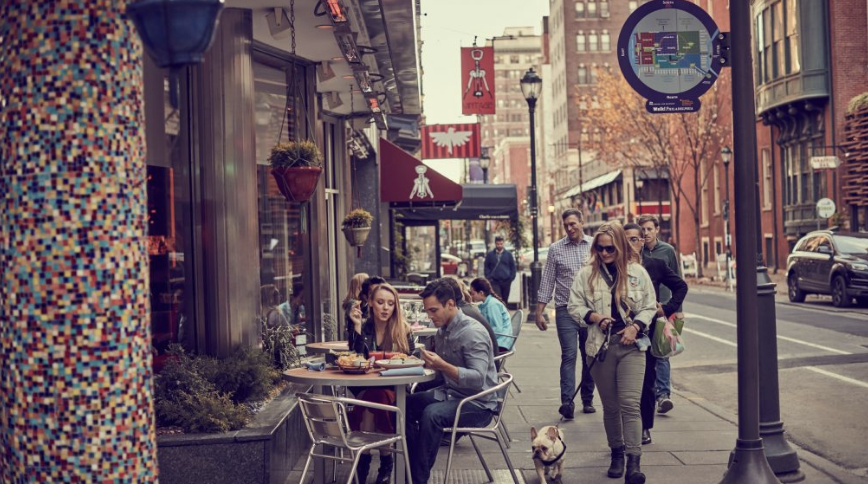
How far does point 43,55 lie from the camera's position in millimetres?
3119

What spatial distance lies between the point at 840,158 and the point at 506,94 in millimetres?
150057

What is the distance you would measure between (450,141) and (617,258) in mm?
23332

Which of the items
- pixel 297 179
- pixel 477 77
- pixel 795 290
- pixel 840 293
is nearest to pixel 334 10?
pixel 297 179

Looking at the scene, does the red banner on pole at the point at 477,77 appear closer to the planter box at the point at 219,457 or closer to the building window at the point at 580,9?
the planter box at the point at 219,457

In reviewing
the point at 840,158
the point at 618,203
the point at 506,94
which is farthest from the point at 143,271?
the point at 506,94

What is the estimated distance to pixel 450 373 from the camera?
6.49 m

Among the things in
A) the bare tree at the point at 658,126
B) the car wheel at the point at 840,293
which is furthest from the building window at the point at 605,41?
the car wheel at the point at 840,293

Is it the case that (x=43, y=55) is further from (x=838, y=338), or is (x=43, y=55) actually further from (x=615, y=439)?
(x=838, y=338)

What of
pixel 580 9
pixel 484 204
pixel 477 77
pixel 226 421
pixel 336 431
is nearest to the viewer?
pixel 336 431

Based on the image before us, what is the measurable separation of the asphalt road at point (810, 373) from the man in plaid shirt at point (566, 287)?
Result: 1247 millimetres

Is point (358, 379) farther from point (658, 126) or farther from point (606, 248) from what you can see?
point (658, 126)

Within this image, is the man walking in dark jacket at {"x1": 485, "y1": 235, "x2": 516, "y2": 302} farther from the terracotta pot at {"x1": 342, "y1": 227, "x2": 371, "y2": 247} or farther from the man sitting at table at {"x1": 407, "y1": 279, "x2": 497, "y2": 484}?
the man sitting at table at {"x1": 407, "y1": 279, "x2": 497, "y2": 484}

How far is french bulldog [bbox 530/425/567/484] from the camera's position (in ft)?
22.6

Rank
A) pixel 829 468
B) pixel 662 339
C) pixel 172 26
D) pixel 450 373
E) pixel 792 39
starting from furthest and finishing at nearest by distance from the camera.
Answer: pixel 792 39 → pixel 662 339 → pixel 829 468 → pixel 450 373 → pixel 172 26
